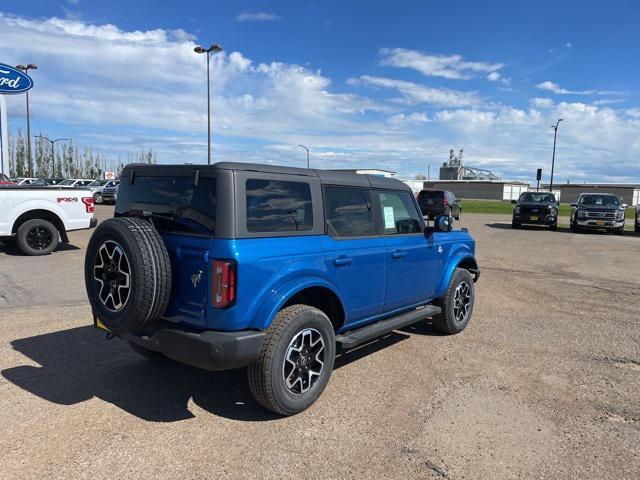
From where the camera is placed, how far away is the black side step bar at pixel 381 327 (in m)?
4.16

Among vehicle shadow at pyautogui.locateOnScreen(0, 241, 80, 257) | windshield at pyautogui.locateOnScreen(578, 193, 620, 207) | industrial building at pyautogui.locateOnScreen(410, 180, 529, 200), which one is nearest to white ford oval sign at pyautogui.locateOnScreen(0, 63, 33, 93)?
vehicle shadow at pyautogui.locateOnScreen(0, 241, 80, 257)

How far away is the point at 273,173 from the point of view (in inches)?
148

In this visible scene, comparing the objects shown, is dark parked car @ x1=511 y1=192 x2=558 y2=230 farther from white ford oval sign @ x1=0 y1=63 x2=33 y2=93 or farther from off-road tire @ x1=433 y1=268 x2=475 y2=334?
white ford oval sign @ x1=0 y1=63 x2=33 y2=93

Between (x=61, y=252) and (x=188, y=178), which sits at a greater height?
(x=188, y=178)

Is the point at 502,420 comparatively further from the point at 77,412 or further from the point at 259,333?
the point at 77,412

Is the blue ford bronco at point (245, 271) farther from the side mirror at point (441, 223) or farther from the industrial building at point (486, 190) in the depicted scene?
the industrial building at point (486, 190)

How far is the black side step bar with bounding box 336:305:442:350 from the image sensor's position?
416 cm

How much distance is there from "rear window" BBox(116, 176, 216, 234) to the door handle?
1090mm

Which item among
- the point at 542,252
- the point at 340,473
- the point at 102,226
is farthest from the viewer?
the point at 542,252

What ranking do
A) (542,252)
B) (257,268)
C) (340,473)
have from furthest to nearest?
(542,252)
(257,268)
(340,473)

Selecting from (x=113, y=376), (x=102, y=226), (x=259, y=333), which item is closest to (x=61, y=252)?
(x=113, y=376)

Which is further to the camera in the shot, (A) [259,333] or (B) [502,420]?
(B) [502,420]

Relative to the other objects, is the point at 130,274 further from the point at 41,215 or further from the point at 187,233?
the point at 41,215

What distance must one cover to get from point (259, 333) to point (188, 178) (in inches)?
49.5
